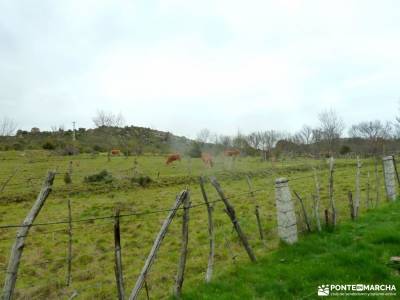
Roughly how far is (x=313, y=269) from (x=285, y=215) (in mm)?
1645

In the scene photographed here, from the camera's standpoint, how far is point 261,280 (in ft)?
15.8

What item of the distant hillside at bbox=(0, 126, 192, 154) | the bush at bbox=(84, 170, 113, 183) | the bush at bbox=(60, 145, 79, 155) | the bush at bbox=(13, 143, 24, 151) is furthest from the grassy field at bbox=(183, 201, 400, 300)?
the bush at bbox=(13, 143, 24, 151)

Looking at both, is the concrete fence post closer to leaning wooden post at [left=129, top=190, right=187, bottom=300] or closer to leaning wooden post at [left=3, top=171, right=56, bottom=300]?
leaning wooden post at [left=129, top=190, right=187, bottom=300]

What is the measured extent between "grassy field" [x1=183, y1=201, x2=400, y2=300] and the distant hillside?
33430mm

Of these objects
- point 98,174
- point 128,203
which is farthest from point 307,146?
point 128,203

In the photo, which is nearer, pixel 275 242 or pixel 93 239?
pixel 275 242

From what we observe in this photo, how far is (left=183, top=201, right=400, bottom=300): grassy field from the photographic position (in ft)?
14.6

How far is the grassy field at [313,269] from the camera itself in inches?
175

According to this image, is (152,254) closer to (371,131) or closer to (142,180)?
(142,180)

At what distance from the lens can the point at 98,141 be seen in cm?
5503

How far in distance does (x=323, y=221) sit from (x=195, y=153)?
40.0 meters

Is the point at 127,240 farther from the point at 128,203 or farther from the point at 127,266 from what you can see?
the point at 128,203

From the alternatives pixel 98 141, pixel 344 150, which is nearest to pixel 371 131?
pixel 344 150

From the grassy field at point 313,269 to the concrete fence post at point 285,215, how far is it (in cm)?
26
